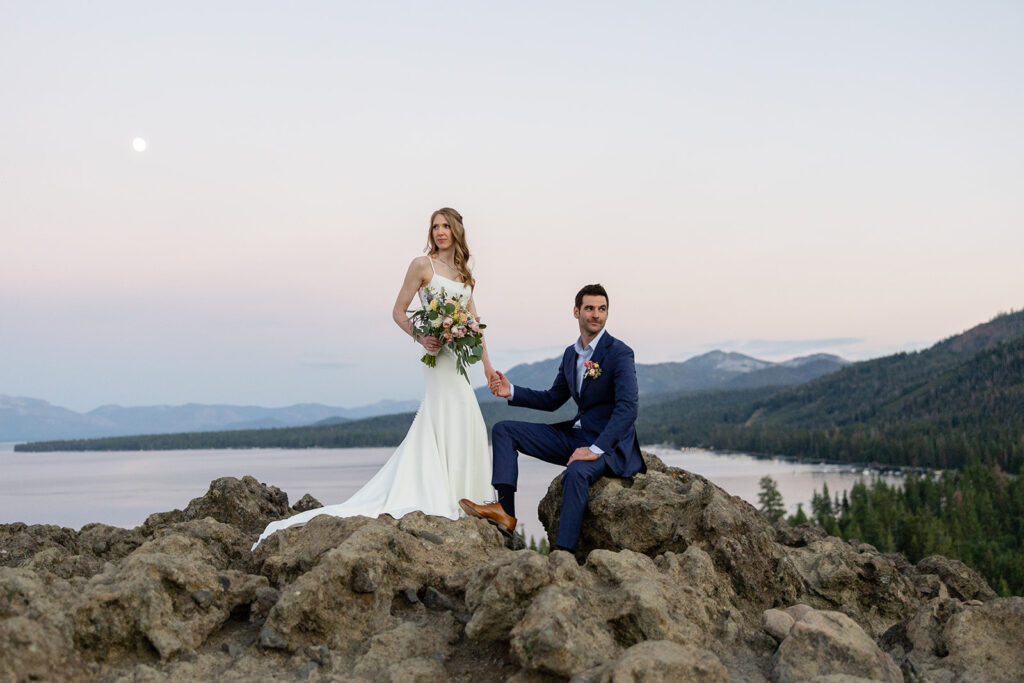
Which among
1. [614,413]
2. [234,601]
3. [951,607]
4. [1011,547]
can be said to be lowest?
[1011,547]

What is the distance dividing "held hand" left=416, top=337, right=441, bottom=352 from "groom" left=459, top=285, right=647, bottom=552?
901mm

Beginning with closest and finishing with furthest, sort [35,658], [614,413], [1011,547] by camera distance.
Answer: [35,658] → [614,413] → [1011,547]

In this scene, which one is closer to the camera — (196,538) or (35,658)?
(35,658)

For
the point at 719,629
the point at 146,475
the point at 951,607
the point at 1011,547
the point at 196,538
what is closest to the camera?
the point at 719,629

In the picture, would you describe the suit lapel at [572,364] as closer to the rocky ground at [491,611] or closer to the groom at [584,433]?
the groom at [584,433]

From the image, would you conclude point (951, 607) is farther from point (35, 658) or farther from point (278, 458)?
point (278, 458)

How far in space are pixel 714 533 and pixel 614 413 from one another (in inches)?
61.1

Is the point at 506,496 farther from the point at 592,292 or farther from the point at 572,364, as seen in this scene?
the point at 592,292

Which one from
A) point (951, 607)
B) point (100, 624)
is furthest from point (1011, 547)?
point (100, 624)

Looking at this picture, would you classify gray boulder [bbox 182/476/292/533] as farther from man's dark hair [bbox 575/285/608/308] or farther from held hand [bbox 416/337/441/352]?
man's dark hair [bbox 575/285/608/308]

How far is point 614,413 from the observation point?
861 centimetres

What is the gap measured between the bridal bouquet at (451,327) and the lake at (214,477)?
173 feet

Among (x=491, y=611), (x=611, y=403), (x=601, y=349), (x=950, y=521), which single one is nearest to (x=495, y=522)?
(x=611, y=403)

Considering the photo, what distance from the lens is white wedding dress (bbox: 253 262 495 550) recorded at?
9.44m
